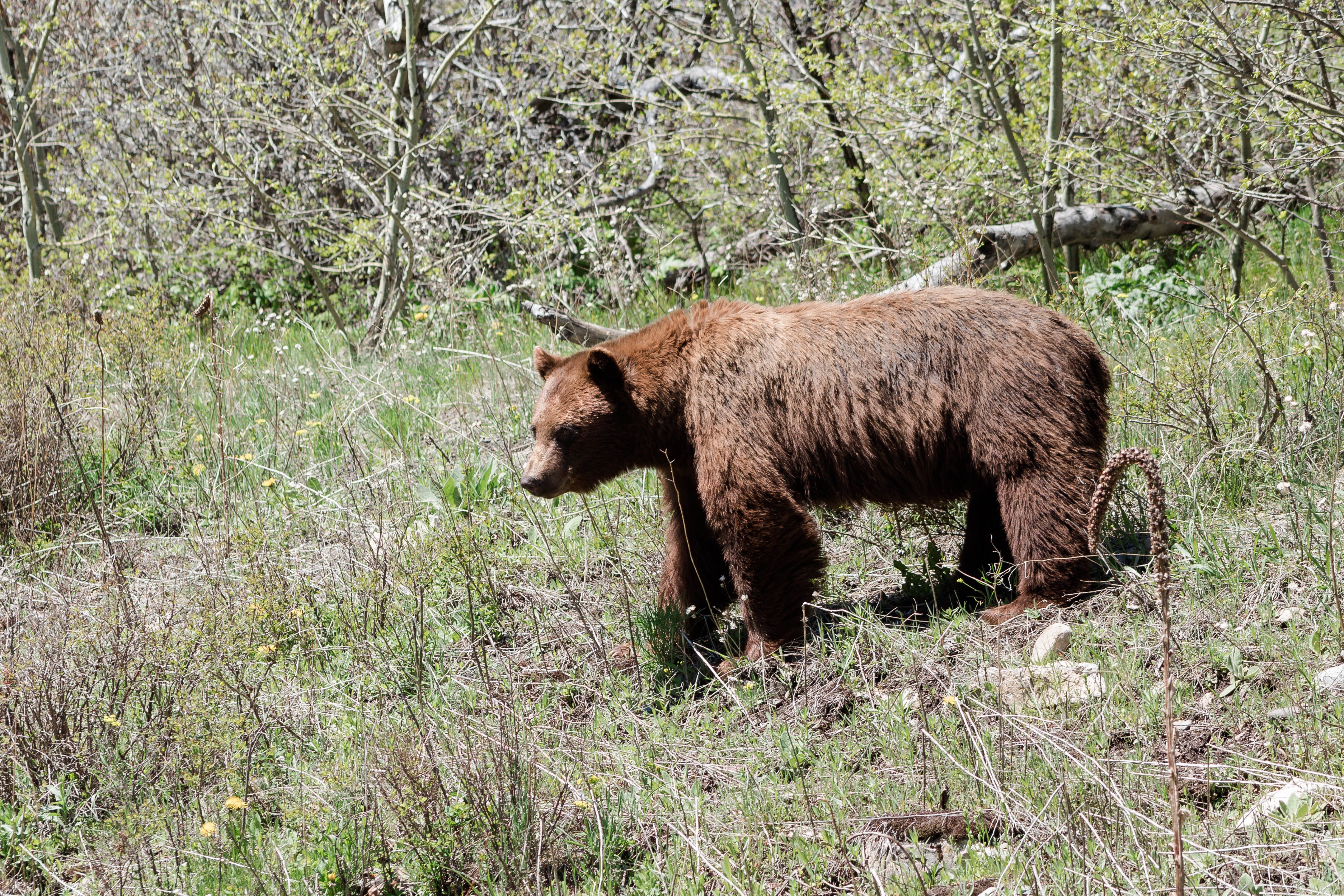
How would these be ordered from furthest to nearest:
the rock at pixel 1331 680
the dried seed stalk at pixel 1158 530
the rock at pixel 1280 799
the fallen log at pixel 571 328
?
the fallen log at pixel 571 328
the rock at pixel 1331 680
the rock at pixel 1280 799
the dried seed stalk at pixel 1158 530

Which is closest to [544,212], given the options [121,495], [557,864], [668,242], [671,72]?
[671,72]

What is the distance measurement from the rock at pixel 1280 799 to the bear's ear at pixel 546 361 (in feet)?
10.6

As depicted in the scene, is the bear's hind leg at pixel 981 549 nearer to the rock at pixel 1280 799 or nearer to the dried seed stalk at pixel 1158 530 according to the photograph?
the rock at pixel 1280 799

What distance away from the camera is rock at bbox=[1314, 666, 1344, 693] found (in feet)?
11.7

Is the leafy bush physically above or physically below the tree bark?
below

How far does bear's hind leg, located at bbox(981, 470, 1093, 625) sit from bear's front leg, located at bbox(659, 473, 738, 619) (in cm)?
120

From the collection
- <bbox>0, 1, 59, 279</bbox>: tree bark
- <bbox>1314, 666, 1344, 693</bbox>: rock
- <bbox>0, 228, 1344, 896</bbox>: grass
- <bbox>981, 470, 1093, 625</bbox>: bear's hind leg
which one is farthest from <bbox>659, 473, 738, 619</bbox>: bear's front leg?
<bbox>0, 1, 59, 279</bbox>: tree bark

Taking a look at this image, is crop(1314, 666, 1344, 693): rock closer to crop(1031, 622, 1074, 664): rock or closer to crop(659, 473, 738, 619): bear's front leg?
crop(1031, 622, 1074, 664): rock

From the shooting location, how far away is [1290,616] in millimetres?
4016

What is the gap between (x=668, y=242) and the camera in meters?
11.4

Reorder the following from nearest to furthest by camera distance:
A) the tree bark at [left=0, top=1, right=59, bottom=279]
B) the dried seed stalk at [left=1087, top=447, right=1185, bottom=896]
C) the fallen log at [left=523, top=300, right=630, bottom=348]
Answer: the dried seed stalk at [left=1087, top=447, right=1185, bottom=896] < the fallen log at [left=523, top=300, right=630, bottom=348] < the tree bark at [left=0, top=1, right=59, bottom=279]

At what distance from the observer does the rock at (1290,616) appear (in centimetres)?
401

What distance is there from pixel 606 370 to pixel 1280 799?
292 cm

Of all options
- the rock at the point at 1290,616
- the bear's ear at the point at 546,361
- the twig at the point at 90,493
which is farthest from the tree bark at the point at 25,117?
the rock at the point at 1290,616
